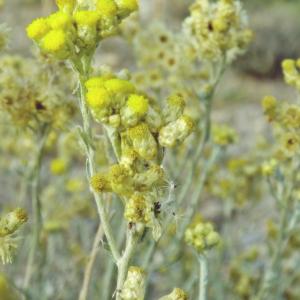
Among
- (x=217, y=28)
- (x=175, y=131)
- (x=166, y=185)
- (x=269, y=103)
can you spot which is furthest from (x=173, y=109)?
(x=217, y=28)

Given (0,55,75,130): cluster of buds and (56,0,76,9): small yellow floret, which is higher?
(56,0,76,9): small yellow floret

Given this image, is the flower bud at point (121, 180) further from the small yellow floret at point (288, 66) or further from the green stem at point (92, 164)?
the small yellow floret at point (288, 66)

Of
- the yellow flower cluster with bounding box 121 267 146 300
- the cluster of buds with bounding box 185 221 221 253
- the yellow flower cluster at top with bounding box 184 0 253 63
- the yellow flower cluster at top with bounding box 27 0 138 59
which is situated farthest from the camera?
the yellow flower cluster at top with bounding box 184 0 253 63

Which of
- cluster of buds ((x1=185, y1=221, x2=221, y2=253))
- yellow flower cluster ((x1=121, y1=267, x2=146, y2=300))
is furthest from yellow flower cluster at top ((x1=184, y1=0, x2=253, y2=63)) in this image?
yellow flower cluster ((x1=121, y1=267, x2=146, y2=300))

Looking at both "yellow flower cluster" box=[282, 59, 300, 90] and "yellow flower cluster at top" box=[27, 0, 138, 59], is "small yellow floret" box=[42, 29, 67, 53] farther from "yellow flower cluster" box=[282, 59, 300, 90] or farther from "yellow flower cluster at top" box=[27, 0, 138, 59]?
"yellow flower cluster" box=[282, 59, 300, 90]

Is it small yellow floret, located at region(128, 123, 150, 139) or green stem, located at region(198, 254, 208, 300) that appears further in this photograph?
green stem, located at region(198, 254, 208, 300)

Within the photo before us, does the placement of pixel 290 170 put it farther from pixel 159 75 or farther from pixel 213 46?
pixel 159 75

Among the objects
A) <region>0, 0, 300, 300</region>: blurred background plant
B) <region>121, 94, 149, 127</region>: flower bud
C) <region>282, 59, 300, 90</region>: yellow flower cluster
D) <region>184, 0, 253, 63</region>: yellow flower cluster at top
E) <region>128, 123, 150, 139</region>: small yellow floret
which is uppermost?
<region>121, 94, 149, 127</region>: flower bud

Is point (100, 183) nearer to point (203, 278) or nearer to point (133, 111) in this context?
point (133, 111)
